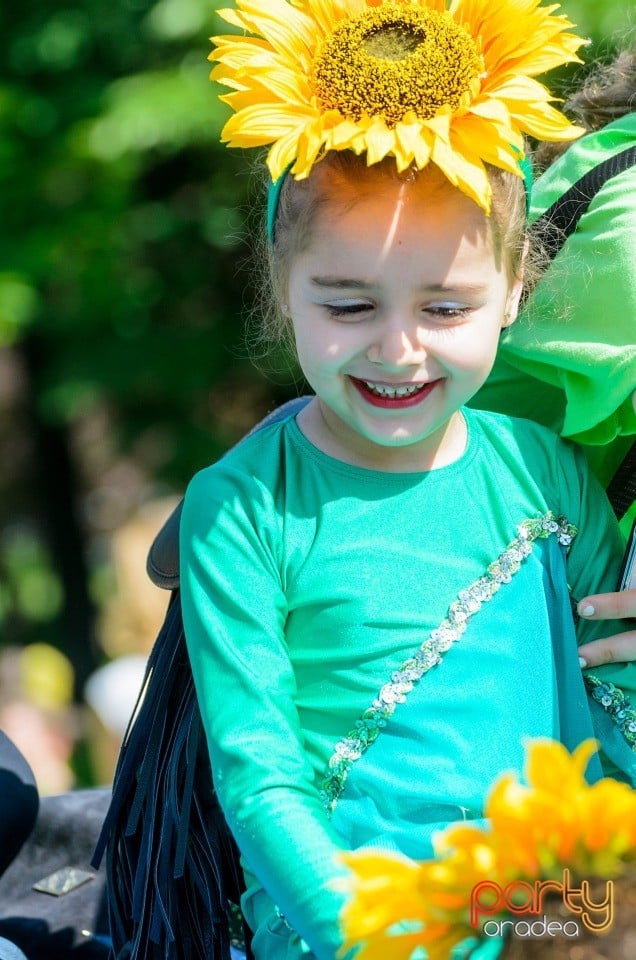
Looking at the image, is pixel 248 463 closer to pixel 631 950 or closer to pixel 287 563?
pixel 287 563

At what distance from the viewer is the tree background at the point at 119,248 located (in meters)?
4.72

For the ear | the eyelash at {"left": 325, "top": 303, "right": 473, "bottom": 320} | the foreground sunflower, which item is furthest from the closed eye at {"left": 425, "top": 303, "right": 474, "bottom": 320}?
the foreground sunflower

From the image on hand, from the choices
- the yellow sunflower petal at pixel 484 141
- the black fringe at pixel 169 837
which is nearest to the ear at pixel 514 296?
the yellow sunflower petal at pixel 484 141

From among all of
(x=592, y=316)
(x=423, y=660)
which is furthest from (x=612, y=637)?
(x=592, y=316)

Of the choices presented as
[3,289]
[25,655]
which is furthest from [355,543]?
[25,655]

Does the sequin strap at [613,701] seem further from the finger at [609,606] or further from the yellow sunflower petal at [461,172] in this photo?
the yellow sunflower petal at [461,172]

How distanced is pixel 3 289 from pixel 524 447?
3.46 m

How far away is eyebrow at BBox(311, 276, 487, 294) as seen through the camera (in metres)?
1.54

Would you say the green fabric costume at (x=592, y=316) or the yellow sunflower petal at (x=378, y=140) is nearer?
the yellow sunflower petal at (x=378, y=140)

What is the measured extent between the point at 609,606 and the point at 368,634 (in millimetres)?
360

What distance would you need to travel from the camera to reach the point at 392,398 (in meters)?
1.62

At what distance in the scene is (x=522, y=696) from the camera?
165 cm

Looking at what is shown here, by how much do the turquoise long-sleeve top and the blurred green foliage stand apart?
301cm

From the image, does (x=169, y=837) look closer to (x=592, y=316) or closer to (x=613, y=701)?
(x=613, y=701)
